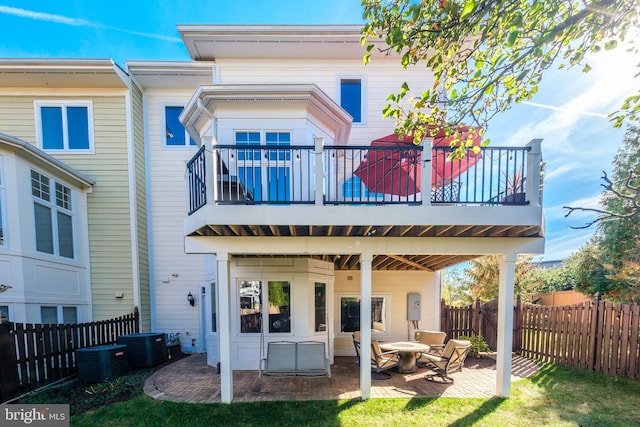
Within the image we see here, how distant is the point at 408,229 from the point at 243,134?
4351 mm

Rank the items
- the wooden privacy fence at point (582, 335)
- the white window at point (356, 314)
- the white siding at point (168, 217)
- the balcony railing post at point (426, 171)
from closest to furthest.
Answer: the balcony railing post at point (426, 171), the wooden privacy fence at point (582, 335), the white window at point (356, 314), the white siding at point (168, 217)

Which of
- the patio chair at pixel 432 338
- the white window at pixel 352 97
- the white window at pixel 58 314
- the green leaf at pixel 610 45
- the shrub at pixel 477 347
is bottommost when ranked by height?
the shrub at pixel 477 347

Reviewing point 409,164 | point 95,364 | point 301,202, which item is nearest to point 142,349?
point 95,364

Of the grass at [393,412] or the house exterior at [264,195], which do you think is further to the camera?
the house exterior at [264,195]

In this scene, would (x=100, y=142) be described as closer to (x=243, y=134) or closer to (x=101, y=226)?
(x=101, y=226)

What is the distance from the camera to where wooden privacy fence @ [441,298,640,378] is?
601 centimetres

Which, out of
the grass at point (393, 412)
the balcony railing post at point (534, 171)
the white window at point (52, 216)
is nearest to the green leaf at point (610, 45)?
the balcony railing post at point (534, 171)

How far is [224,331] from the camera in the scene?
5.04m

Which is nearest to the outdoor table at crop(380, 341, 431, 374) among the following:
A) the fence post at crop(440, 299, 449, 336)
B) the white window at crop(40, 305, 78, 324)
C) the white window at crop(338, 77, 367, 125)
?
the fence post at crop(440, 299, 449, 336)

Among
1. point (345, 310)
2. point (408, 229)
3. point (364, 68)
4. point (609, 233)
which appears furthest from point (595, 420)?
point (609, 233)

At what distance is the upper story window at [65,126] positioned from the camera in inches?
347

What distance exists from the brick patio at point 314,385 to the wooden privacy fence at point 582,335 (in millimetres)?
873

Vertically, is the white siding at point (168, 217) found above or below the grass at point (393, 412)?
above

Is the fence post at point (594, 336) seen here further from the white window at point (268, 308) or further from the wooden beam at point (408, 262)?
the white window at point (268, 308)
